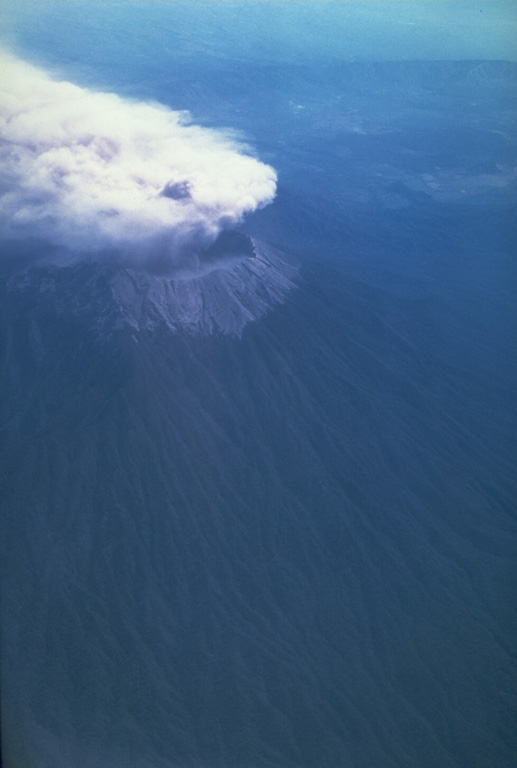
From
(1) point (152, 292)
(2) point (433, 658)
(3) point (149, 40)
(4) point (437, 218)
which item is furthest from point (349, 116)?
(2) point (433, 658)

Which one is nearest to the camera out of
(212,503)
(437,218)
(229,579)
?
(229,579)

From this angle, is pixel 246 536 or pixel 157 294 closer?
pixel 246 536

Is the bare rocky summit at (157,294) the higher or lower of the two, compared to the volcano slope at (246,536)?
higher

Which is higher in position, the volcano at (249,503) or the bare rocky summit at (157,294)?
the bare rocky summit at (157,294)

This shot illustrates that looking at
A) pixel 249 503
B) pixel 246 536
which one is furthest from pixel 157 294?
pixel 246 536

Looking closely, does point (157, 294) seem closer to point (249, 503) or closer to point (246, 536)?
point (249, 503)

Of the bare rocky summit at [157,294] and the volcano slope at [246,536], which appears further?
the bare rocky summit at [157,294]

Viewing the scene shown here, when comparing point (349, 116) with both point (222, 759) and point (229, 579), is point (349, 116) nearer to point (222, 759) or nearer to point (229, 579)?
point (229, 579)

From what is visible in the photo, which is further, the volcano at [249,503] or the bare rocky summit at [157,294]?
the bare rocky summit at [157,294]
